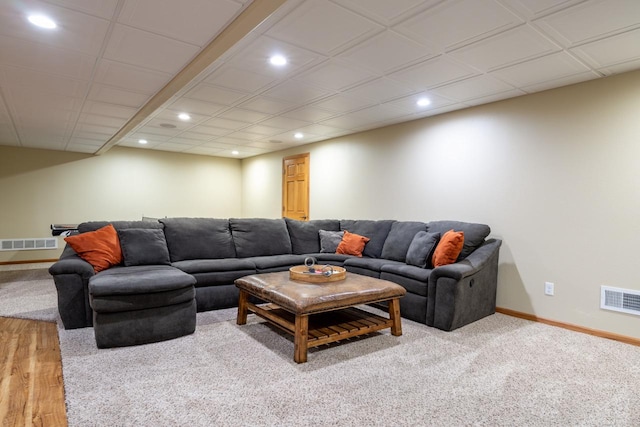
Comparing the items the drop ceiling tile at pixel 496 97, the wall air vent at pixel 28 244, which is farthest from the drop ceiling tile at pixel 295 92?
the wall air vent at pixel 28 244

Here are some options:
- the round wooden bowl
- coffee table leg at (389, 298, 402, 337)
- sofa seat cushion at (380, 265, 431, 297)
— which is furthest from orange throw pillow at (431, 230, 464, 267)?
the round wooden bowl

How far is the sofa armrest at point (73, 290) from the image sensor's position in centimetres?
302

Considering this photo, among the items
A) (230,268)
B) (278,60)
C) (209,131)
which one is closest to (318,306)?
(230,268)

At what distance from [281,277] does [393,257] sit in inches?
66.7

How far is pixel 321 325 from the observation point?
2.91 metres

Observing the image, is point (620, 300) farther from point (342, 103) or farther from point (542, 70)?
point (342, 103)

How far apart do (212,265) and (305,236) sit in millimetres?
1619

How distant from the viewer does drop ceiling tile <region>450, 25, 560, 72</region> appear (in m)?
2.42

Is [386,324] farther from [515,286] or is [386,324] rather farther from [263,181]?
[263,181]

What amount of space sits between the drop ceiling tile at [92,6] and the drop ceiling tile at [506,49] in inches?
93.3

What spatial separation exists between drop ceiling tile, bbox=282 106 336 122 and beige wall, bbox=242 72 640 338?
1158mm

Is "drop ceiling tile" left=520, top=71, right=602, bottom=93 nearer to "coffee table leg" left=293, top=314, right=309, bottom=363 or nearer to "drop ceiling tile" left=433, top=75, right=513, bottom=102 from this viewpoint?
"drop ceiling tile" left=433, top=75, right=513, bottom=102

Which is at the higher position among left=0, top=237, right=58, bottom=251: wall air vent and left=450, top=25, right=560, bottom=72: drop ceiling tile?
left=450, top=25, right=560, bottom=72: drop ceiling tile

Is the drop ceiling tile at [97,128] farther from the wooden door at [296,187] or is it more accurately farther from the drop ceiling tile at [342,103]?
the drop ceiling tile at [342,103]
